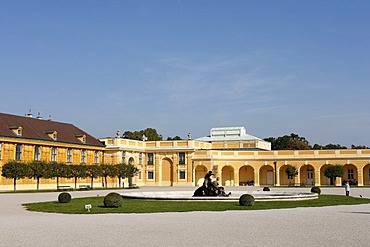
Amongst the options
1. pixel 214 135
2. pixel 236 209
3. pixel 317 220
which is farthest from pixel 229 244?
pixel 214 135

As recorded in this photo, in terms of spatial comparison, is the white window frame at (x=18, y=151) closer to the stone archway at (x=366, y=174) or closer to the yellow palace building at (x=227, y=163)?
the yellow palace building at (x=227, y=163)

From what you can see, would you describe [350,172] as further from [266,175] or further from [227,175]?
[227,175]

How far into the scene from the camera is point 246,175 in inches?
2921

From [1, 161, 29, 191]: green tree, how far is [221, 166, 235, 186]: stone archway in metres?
31.8

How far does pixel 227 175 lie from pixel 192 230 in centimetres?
5861

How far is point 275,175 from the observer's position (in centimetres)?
6962

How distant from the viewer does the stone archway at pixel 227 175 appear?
72963 millimetres

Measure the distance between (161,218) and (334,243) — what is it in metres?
8.36

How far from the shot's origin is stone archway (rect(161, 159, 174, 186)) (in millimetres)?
71562

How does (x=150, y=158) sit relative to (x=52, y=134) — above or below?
below

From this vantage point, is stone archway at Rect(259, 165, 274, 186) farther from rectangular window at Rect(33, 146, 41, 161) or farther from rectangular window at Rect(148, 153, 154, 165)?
rectangular window at Rect(33, 146, 41, 161)

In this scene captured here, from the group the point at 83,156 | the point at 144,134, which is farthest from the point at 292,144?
the point at 83,156

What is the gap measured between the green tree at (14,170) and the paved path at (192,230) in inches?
1161

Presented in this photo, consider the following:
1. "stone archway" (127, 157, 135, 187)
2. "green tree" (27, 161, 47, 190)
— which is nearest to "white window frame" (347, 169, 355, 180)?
"stone archway" (127, 157, 135, 187)
